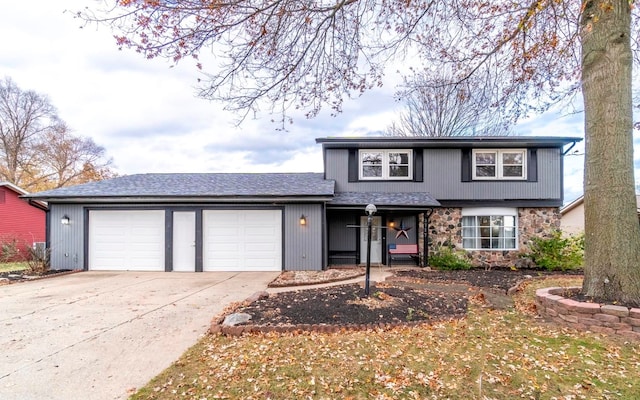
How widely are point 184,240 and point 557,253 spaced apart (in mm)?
12336

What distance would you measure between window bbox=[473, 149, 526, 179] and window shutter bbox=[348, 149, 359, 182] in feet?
14.2

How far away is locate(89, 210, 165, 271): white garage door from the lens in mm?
10375

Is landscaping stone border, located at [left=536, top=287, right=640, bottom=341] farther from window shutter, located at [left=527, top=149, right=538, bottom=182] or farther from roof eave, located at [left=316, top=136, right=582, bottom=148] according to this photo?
window shutter, located at [left=527, top=149, right=538, bottom=182]

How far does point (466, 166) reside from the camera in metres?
11.6

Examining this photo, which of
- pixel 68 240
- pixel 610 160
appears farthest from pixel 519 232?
pixel 68 240

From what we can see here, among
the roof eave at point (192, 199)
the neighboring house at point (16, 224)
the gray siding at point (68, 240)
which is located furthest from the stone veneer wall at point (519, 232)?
the neighboring house at point (16, 224)

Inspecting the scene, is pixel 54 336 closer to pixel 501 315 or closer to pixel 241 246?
pixel 241 246

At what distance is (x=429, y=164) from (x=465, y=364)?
9214 millimetres

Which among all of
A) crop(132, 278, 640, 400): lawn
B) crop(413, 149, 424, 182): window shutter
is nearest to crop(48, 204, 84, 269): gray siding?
crop(132, 278, 640, 400): lawn

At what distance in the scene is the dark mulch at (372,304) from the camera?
15.5ft

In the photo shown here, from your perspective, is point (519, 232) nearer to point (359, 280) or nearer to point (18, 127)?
point (359, 280)

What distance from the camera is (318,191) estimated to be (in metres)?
10.1

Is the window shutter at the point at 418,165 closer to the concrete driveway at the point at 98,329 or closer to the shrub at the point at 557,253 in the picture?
the shrub at the point at 557,253

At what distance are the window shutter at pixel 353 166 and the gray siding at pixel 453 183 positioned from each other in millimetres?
136
